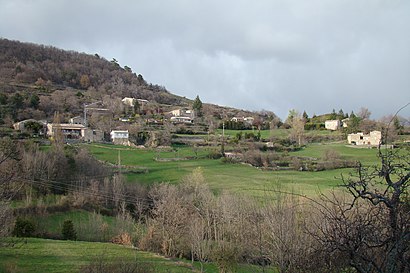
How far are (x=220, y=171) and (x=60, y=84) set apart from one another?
68694 millimetres

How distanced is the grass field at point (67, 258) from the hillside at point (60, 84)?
34.6 metres

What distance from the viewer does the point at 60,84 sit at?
300 feet

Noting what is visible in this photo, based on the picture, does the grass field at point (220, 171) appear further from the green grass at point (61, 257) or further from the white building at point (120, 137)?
the green grass at point (61, 257)

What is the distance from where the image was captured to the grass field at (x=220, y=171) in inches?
1258

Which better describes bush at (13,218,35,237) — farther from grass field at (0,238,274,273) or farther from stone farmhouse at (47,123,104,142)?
stone farmhouse at (47,123,104,142)

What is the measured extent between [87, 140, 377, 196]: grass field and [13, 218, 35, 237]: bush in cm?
1226

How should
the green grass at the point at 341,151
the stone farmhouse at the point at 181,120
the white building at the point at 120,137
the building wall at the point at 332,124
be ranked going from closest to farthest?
1. the green grass at the point at 341,151
2. the white building at the point at 120,137
3. the building wall at the point at 332,124
4. the stone farmhouse at the point at 181,120

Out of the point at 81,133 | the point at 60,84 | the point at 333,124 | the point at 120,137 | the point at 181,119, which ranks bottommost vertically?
the point at 120,137

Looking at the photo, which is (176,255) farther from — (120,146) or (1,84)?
(1,84)

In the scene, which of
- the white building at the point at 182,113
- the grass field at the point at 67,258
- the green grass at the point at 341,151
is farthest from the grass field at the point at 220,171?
the white building at the point at 182,113

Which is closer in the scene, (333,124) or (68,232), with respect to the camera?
(68,232)

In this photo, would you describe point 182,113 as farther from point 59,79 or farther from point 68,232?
point 68,232

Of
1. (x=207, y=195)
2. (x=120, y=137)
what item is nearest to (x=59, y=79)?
(x=120, y=137)

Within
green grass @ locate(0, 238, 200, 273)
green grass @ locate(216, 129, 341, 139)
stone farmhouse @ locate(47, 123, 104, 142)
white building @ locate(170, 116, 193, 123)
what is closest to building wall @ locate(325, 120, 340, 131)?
green grass @ locate(216, 129, 341, 139)
